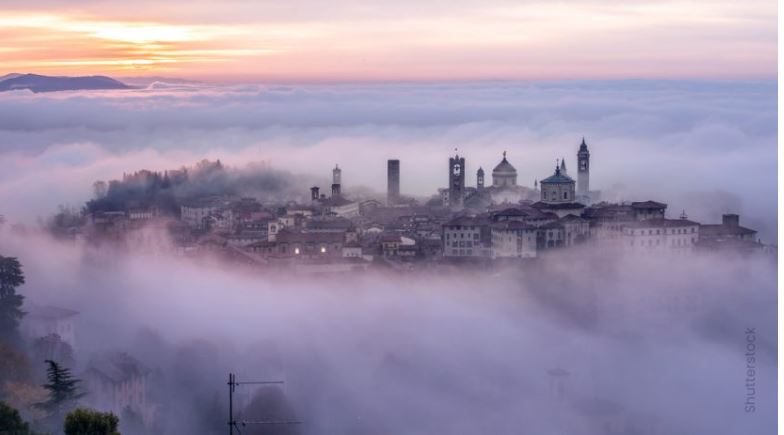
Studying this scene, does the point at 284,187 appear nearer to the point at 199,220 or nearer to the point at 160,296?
the point at 199,220

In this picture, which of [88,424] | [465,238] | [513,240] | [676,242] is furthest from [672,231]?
[88,424]

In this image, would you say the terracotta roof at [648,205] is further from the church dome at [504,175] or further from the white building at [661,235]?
the church dome at [504,175]

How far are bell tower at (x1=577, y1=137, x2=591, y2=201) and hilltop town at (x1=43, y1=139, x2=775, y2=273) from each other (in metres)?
0.05

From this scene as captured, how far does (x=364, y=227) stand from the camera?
53.4ft

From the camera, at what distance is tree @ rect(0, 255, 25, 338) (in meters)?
12.2

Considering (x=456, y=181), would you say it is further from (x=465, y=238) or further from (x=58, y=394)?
(x=58, y=394)

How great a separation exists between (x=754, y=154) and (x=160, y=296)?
20.7 ft

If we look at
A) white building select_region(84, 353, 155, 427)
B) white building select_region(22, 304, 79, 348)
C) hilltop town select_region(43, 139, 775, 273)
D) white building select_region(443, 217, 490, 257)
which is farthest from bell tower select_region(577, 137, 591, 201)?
white building select_region(84, 353, 155, 427)

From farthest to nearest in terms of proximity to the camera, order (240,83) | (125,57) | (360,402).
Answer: (240,83)
(125,57)
(360,402)

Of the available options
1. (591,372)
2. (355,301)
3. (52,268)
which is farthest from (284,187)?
(591,372)

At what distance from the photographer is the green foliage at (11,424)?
8.84m

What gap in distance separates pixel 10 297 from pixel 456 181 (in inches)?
256

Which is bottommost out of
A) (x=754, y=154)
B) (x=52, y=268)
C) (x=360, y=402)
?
(x=360, y=402)

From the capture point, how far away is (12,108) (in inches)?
494
